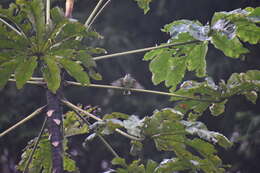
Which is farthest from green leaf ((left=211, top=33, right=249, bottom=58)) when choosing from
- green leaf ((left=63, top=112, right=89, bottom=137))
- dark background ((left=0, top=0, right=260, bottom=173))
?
dark background ((left=0, top=0, right=260, bottom=173))

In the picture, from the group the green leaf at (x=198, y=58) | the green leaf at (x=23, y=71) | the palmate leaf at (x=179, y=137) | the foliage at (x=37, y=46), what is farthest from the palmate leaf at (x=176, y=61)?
the green leaf at (x=23, y=71)

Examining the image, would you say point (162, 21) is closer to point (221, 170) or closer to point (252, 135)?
point (252, 135)

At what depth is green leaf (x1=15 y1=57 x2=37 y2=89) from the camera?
139cm

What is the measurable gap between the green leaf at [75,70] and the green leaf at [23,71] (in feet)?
0.31

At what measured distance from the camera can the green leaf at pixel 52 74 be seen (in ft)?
4.54

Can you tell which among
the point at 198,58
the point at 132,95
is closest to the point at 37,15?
the point at 198,58

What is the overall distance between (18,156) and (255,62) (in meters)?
2.88

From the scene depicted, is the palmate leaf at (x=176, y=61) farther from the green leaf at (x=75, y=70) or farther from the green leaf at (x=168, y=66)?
the green leaf at (x=75, y=70)

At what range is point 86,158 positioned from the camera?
5766mm

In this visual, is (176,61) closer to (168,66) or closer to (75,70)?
(168,66)

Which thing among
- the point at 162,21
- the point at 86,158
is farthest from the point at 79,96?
the point at 162,21

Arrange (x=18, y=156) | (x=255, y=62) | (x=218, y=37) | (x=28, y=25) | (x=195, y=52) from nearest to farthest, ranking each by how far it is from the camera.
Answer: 1. (x=28, y=25)
2. (x=218, y=37)
3. (x=195, y=52)
4. (x=255, y=62)
5. (x=18, y=156)

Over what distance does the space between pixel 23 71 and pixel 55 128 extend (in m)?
0.22

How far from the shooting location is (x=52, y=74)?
4.59ft
